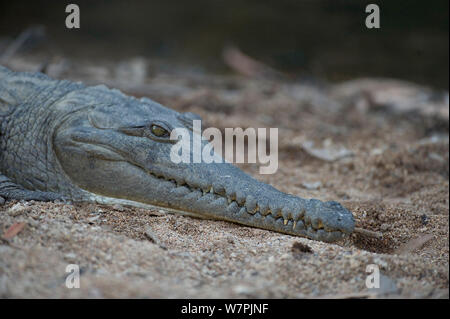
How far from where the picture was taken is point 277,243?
2.95m

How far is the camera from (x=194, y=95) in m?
6.87

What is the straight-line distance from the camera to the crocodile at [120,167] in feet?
10.3

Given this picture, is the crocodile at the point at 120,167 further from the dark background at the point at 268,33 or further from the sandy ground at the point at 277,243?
the dark background at the point at 268,33

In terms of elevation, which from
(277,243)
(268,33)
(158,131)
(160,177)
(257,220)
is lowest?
(277,243)

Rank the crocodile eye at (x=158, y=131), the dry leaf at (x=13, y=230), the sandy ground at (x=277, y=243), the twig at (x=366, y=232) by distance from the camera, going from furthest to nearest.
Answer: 1. the crocodile eye at (x=158, y=131)
2. the twig at (x=366, y=232)
3. the dry leaf at (x=13, y=230)
4. the sandy ground at (x=277, y=243)

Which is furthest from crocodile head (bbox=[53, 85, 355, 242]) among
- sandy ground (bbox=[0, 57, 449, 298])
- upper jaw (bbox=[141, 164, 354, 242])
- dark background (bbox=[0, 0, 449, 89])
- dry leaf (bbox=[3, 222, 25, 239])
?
dark background (bbox=[0, 0, 449, 89])

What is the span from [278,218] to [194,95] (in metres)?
4.06

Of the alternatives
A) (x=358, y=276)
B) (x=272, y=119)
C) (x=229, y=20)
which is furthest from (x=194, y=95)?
(x=229, y=20)

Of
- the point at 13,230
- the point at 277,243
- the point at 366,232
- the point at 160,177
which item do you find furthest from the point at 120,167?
the point at 366,232

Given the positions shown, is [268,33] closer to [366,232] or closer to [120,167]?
[120,167]

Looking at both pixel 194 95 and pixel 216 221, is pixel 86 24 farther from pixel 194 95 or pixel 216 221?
pixel 216 221

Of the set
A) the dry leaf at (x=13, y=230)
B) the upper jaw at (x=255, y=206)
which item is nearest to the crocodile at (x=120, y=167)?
the upper jaw at (x=255, y=206)

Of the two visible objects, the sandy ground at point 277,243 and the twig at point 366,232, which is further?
the twig at point 366,232

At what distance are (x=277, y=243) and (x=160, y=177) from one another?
3.39 feet
